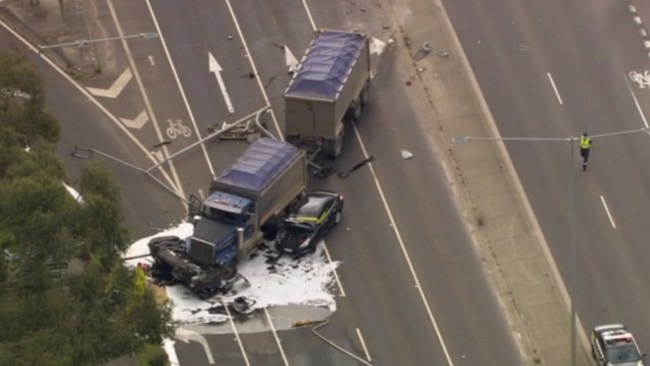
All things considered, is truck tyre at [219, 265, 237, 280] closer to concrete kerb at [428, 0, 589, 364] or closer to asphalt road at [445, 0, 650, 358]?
concrete kerb at [428, 0, 589, 364]

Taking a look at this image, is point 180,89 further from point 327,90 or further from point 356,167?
point 356,167

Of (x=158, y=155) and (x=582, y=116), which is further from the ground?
(x=158, y=155)

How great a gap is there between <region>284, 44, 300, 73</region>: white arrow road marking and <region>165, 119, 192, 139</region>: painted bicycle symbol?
19.9 ft

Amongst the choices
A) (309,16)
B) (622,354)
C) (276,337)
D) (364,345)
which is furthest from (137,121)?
(622,354)

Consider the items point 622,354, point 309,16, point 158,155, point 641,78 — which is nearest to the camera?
point 622,354

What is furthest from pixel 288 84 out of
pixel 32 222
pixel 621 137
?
pixel 32 222

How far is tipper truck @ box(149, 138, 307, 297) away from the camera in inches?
2030

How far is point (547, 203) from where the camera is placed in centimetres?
5644

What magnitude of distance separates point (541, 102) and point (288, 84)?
11660 mm

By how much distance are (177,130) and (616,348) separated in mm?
22260

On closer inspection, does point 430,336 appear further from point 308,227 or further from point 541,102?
point 541,102

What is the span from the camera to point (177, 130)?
59875 mm

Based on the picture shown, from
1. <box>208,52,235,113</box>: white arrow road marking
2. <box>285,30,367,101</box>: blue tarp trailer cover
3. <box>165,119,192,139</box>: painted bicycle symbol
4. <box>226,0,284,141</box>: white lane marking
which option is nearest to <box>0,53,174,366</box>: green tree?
<box>285,30,367,101</box>: blue tarp trailer cover

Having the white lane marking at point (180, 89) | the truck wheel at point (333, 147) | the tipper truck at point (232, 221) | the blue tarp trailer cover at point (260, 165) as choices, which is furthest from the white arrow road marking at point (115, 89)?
the truck wheel at point (333, 147)
